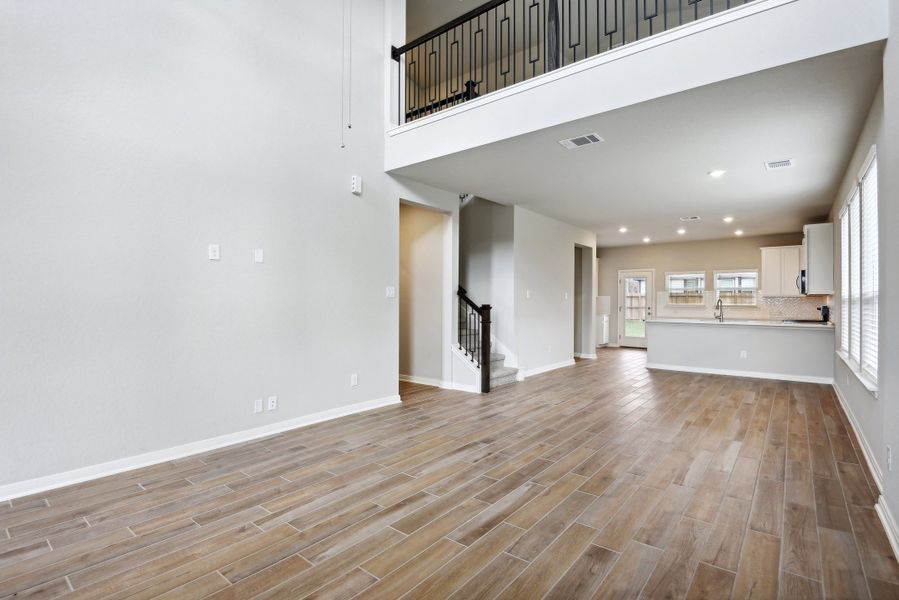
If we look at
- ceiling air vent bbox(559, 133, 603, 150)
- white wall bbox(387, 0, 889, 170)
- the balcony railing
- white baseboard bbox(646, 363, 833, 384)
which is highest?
the balcony railing

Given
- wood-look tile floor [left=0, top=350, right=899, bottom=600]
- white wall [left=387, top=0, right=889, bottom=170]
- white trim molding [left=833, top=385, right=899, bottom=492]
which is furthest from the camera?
→ white trim molding [left=833, top=385, right=899, bottom=492]

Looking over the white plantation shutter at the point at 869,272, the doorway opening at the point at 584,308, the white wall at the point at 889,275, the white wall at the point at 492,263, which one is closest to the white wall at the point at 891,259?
the white wall at the point at 889,275

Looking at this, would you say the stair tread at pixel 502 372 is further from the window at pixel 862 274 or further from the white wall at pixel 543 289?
the window at pixel 862 274

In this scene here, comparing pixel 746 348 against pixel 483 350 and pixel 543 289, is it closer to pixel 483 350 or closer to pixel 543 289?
pixel 543 289

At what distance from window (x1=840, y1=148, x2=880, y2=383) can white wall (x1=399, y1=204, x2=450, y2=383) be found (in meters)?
4.17

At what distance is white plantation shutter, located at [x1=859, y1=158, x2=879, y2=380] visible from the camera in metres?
3.19

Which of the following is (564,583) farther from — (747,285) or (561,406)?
(747,285)

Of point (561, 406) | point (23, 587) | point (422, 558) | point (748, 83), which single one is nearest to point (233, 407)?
point (23, 587)

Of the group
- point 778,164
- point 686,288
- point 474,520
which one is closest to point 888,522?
point 474,520

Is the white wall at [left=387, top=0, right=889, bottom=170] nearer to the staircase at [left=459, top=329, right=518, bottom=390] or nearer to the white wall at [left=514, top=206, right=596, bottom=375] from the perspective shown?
the white wall at [left=514, top=206, right=596, bottom=375]

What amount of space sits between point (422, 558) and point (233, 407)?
2359 mm

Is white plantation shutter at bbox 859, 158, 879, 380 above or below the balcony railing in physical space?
below

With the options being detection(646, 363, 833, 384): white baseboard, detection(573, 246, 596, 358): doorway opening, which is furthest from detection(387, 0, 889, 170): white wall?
detection(573, 246, 596, 358): doorway opening

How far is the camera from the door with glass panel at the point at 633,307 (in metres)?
11.3
